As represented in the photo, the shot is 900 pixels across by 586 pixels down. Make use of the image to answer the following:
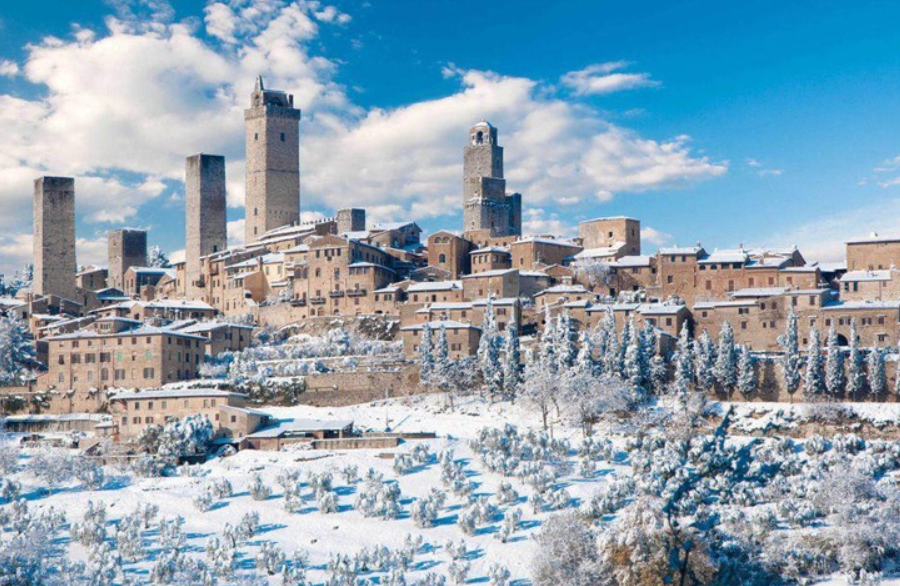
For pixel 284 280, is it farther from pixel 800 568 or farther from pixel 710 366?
pixel 800 568

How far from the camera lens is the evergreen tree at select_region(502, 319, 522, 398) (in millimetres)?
82750

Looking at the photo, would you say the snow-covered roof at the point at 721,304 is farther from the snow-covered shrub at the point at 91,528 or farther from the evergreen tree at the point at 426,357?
the snow-covered shrub at the point at 91,528

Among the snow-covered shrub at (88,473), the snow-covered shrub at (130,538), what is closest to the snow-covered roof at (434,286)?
the snow-covered shrub at (88,473)

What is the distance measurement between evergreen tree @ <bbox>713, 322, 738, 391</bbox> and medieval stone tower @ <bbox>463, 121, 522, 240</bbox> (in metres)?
40.3

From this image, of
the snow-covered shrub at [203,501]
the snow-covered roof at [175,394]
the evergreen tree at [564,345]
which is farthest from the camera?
the evergreen tree at [564,345]

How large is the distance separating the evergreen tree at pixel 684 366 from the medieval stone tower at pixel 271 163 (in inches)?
2081

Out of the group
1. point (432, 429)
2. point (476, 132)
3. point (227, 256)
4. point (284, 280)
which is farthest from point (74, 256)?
point (432, 429)

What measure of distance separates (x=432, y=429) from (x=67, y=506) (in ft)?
70.8

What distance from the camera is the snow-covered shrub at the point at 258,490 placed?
67.7 m

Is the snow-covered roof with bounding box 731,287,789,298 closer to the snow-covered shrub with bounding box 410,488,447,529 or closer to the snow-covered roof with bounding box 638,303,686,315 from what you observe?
the snow-covered roof with bounding box 638,303,686,315

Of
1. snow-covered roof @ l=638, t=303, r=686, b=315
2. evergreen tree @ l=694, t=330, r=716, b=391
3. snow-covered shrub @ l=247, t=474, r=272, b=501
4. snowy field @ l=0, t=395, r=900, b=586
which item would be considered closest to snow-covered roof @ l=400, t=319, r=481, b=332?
snowy field @ l=0, t=395, r=900, b=586

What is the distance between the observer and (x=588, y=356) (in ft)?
270

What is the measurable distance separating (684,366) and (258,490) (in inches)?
1099

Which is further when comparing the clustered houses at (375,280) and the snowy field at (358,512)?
the clustered houses at (375,280)
